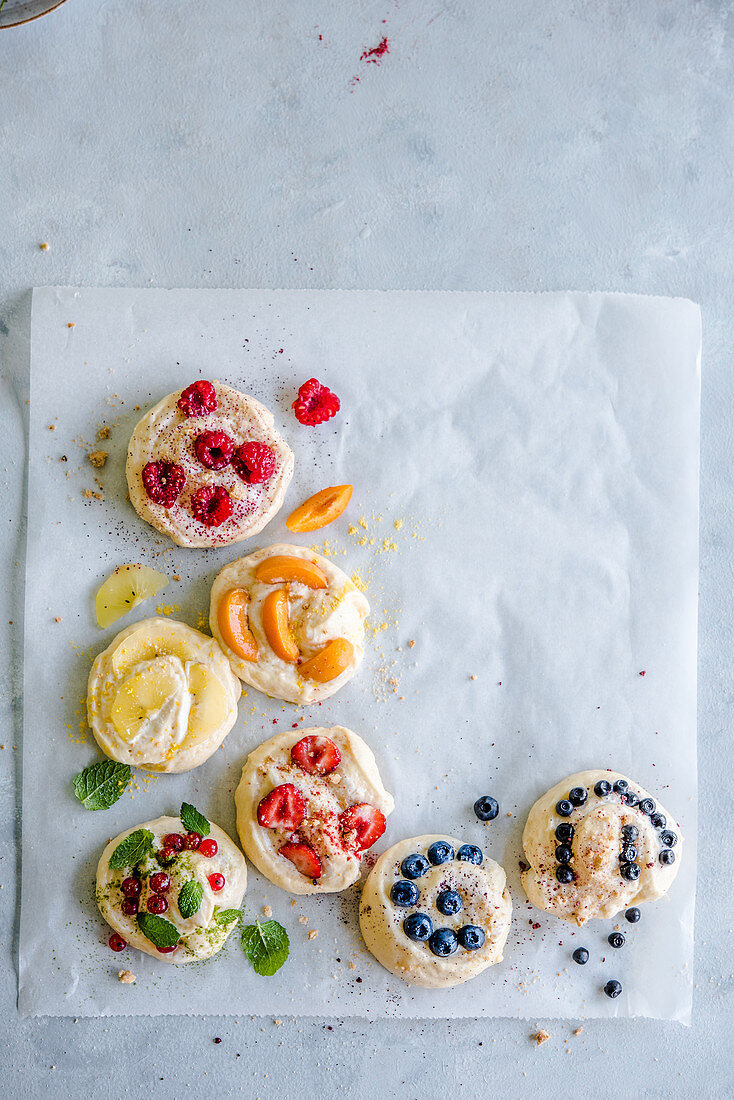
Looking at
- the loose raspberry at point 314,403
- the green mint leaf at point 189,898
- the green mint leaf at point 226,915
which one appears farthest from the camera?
the loose raspberry at point 314,403

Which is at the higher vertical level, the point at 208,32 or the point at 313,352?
the point at 208,32

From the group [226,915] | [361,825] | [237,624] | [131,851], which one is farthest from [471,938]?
[237,624]

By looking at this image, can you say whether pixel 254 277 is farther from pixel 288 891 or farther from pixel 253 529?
pixel 288 891

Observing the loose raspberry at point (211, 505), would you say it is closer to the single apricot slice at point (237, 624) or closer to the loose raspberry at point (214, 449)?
the loose raspberry at point (214, 449)

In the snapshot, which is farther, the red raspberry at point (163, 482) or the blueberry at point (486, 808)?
the blueberry at point (486, 808)

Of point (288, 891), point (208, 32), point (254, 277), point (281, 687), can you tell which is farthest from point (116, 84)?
point (288, 891)

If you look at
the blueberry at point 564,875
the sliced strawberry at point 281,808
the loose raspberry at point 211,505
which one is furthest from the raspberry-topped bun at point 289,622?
the blueberry at point 564,875

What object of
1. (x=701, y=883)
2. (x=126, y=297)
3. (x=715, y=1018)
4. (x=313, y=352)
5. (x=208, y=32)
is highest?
(x=208, y=32)
